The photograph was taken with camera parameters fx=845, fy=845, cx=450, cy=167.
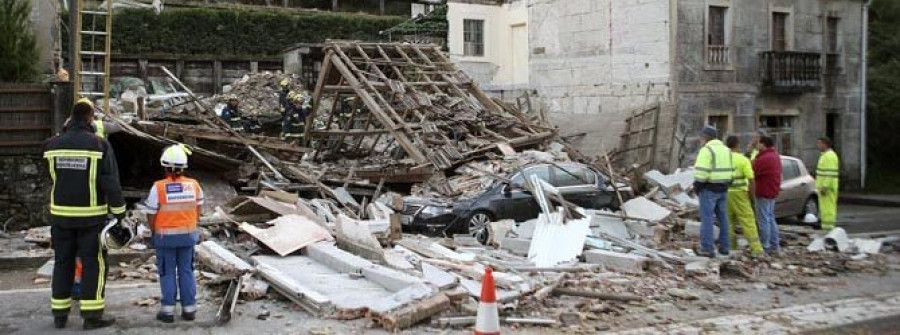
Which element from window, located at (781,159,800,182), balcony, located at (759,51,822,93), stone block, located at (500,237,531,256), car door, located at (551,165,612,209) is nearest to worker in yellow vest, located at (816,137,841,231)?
window, located at (781,159,800,182)

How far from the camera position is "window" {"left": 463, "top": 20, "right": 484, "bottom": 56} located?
33406 mm

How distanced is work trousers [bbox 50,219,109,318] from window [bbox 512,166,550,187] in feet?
27.8

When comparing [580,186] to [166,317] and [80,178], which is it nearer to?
[166,317]

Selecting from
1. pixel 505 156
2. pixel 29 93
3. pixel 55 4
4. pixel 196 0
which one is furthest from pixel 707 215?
pixel 196 0

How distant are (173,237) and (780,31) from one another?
21.0m

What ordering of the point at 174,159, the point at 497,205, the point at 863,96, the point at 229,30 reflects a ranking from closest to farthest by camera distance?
1. the point at 174,159
2. the point at 497,205
3. the point at 863,96
4. the point at 229,30

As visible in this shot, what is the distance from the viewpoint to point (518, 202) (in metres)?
14.7

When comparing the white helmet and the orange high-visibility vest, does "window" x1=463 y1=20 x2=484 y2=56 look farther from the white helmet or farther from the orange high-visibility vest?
the orange high-visibility vest

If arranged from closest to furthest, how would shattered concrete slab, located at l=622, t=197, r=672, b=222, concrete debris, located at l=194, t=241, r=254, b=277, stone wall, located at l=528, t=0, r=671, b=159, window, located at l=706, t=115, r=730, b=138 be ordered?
concrete debris, located at l=194, t=241, r=254, b=277
shattered concrete slab, located at l=622, t=197, r=672, b=222
stone wall, located at l=528, t=0, r=671, b=159
window, located at l=706, t=115, r=730, b=138

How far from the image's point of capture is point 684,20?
2188cm

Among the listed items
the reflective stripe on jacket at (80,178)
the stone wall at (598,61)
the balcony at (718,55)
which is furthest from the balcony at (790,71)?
the reflective stripe on jacket at (80,178)

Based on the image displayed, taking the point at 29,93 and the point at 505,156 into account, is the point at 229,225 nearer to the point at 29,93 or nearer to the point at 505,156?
the point at 29,93

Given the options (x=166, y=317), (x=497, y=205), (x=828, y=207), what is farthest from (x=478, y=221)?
(x=166, y=317)

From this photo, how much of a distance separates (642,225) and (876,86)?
63.8 ft
